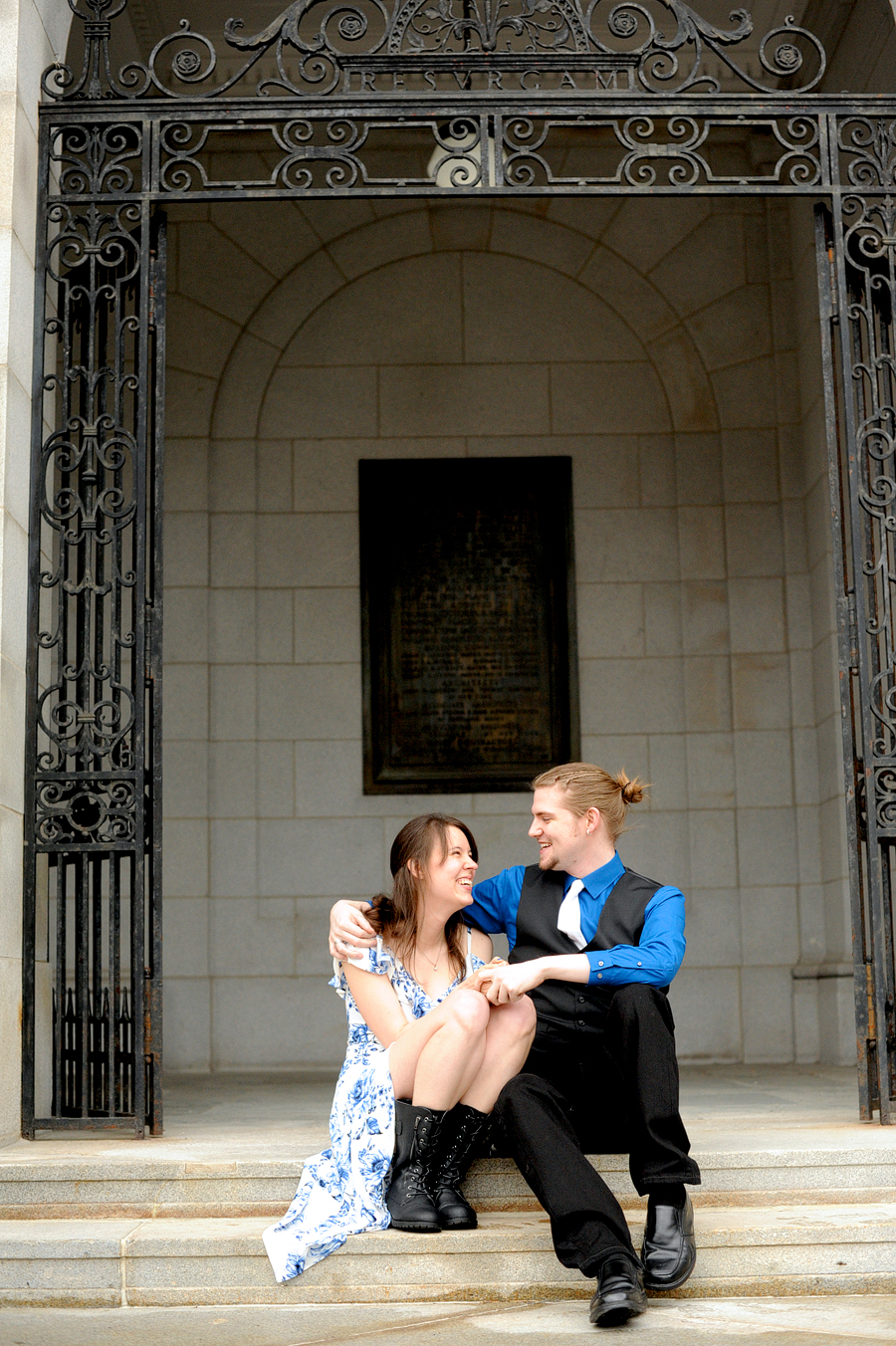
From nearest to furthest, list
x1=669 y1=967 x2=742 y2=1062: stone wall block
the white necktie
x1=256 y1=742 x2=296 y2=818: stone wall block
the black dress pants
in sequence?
the black dress pants, the white necktie, x1=669 y1=967 x2=742 y2=1062: stone wall block, x1=256 y1=742 x2=296 y2=818: stone wall block

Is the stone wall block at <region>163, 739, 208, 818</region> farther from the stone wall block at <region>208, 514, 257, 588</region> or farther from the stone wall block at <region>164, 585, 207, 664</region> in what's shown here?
the stone wall block at <region>208, 514, 257, 588</region>

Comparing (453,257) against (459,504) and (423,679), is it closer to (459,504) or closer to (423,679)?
(459,504)

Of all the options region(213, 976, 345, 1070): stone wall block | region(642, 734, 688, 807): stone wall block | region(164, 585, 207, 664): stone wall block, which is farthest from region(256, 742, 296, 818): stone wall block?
region(642, 734, 688, 807): stone wall block

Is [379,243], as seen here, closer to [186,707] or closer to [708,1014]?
[186,707]

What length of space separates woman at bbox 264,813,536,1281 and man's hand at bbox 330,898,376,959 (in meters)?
0.05

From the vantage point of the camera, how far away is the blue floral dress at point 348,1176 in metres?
3.92

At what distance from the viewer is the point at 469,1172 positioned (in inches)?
171

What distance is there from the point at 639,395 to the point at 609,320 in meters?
0.53

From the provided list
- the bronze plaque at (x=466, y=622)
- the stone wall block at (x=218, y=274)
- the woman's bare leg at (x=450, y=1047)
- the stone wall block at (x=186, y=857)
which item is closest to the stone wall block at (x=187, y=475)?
the stone wall block at (x=218, y=274)

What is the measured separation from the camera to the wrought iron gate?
17.6ft

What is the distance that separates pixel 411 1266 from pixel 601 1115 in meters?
0.71

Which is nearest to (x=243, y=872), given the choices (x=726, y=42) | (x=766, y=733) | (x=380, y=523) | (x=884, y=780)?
(x=380, y=523)

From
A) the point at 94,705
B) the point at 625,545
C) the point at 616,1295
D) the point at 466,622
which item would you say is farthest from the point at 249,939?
the point at 616,1295

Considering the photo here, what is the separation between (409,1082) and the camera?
414 cm
